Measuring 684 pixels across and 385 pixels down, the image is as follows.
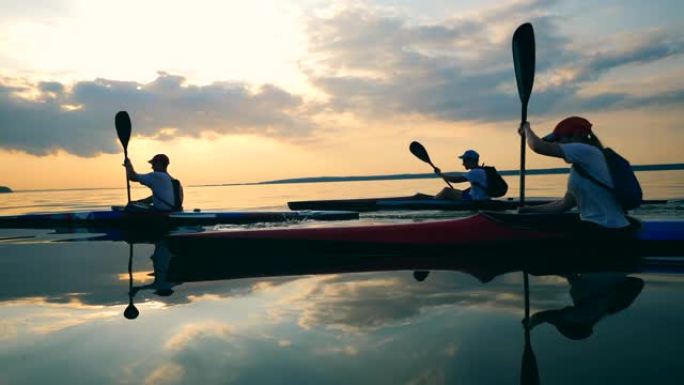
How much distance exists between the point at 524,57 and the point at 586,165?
3463 mm

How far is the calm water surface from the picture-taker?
223 cm

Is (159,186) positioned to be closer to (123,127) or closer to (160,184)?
(160,184)

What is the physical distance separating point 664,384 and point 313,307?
2.07m

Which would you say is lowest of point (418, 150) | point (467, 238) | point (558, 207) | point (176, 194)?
point (467, 238)

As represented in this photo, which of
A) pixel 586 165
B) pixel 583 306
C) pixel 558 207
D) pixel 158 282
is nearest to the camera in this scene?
pixel 583 306

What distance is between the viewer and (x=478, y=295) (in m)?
3.60

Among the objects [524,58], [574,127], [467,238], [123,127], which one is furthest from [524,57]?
[123,127]

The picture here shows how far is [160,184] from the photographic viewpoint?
9305 mm

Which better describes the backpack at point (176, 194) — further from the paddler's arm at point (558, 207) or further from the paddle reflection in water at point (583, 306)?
the paddle reflection in water at point (583, 306)

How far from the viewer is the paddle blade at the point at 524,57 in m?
7.50

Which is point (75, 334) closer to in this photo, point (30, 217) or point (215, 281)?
point (215, 281)

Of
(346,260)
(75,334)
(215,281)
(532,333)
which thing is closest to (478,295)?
(532,333)

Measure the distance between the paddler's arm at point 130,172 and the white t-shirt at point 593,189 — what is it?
768cm

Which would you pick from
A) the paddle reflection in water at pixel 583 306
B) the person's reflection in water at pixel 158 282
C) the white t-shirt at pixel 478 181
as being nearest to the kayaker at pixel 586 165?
the paddle reflection in water at pixel 583 306
